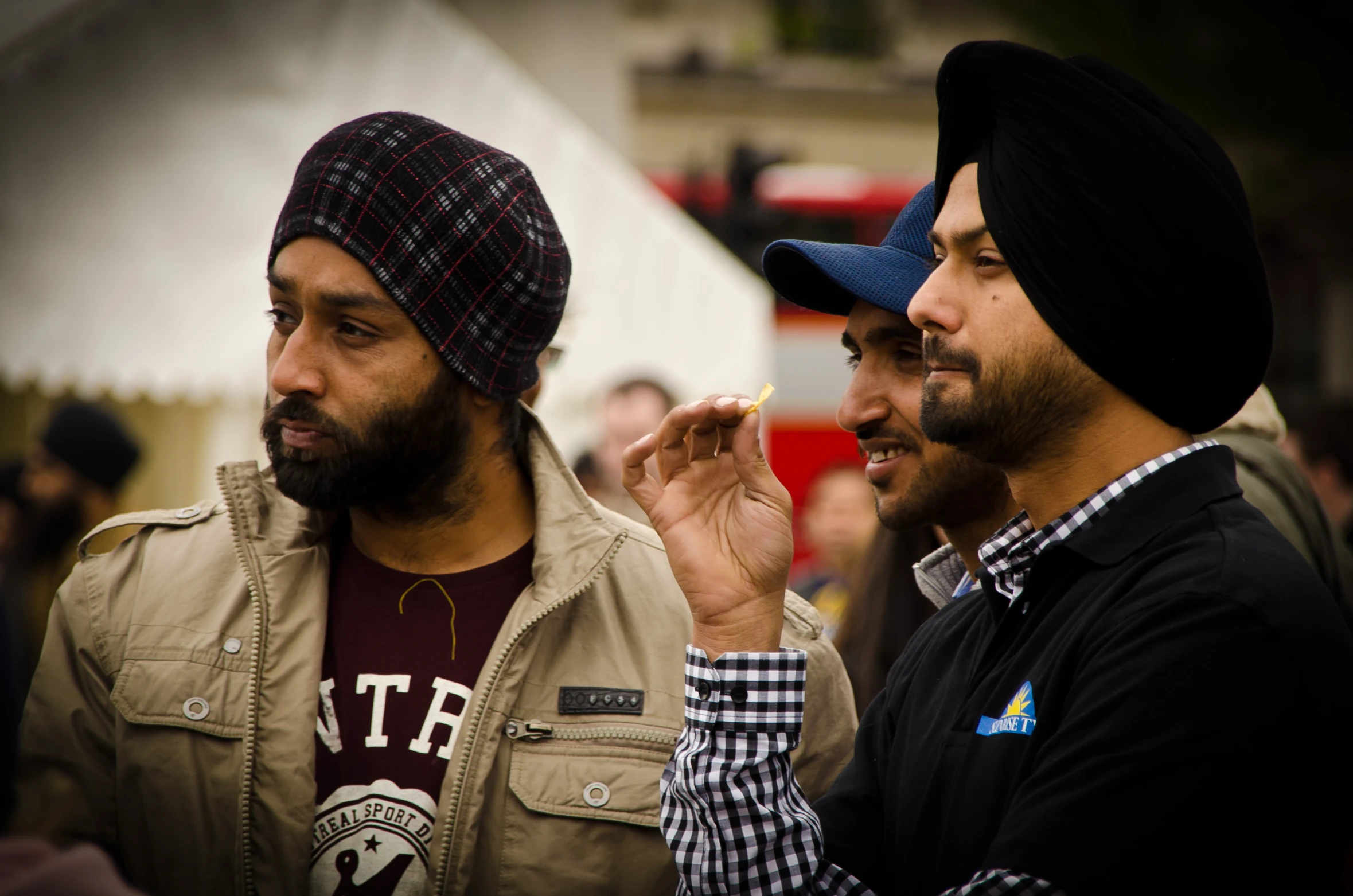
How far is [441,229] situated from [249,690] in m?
0.98

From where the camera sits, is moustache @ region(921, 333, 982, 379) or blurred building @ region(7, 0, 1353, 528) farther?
blurred building @ region(7, 0, 1353, 528)

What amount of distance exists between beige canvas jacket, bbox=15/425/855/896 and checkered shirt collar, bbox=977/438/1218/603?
67cm

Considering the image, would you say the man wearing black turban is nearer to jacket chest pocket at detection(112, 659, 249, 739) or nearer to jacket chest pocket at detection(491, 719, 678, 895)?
jacket chest pocket at detection(491, 719, 678, 895)

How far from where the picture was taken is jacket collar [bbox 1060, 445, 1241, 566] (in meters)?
1.75

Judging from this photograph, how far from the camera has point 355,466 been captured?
2.48 m

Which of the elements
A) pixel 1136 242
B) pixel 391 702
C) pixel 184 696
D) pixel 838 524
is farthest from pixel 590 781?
pixel 838 524

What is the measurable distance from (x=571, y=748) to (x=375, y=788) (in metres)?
0.37

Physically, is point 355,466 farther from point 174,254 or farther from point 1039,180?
point 174,254

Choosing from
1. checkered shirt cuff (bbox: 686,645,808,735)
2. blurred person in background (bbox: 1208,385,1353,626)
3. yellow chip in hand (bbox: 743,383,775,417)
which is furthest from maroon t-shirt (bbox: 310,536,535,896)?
blurred person in background (bbox: 1208,385,1353,626)

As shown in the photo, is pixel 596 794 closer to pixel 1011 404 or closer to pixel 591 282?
pixel 1011 404

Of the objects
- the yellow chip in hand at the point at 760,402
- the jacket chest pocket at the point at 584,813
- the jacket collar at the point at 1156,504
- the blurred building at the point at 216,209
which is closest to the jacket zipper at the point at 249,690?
the jacket chest pocket at the point at 584,813

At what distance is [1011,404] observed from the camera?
190 centimetres

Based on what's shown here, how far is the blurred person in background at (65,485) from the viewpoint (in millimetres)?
5695

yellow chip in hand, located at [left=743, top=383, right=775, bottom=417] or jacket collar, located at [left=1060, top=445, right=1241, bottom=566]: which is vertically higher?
yellow chip in hand, located at [left=743, top=383, right=775, bottom=417]
